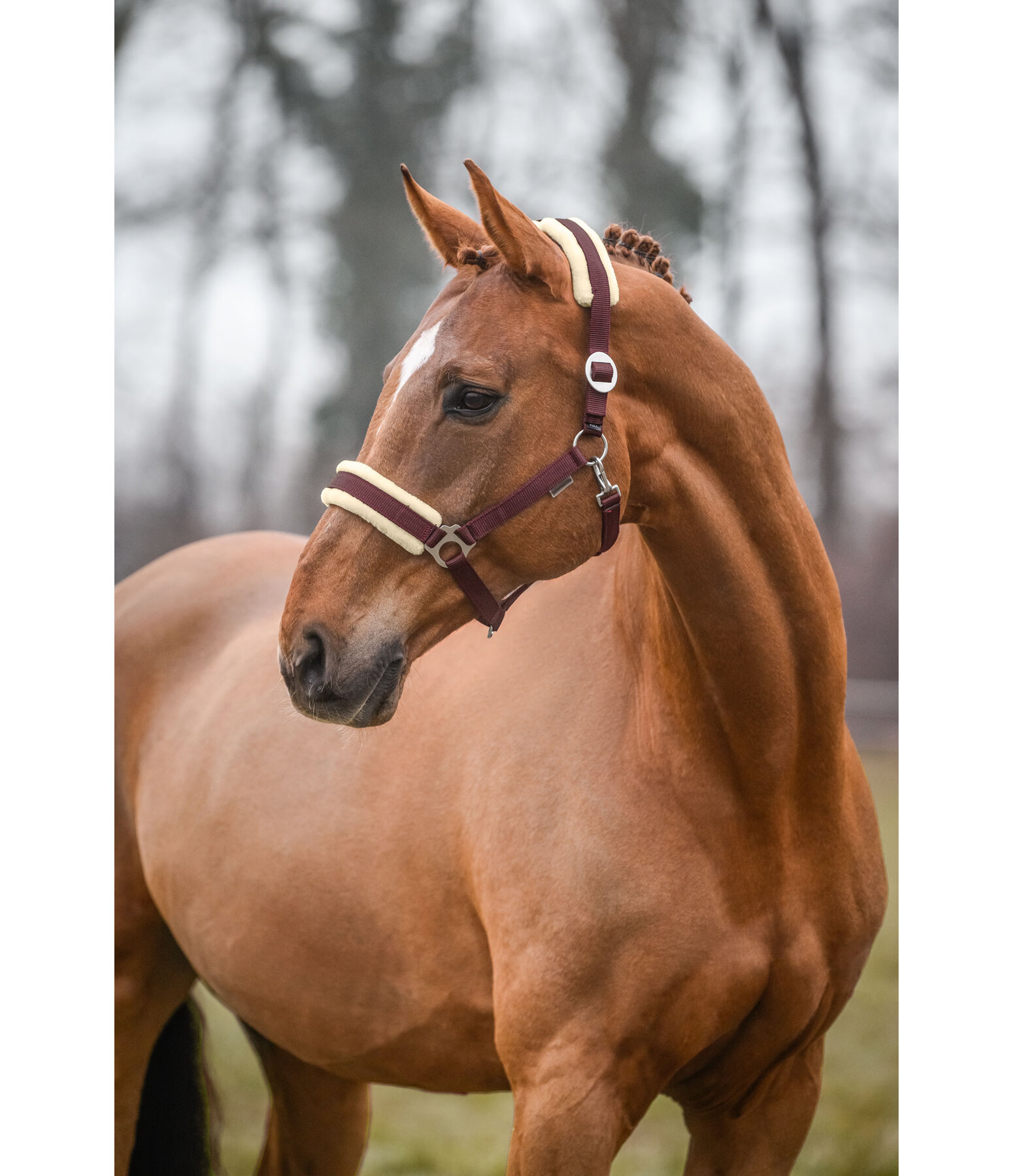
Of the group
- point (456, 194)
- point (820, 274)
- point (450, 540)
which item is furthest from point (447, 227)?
point (820, 274)

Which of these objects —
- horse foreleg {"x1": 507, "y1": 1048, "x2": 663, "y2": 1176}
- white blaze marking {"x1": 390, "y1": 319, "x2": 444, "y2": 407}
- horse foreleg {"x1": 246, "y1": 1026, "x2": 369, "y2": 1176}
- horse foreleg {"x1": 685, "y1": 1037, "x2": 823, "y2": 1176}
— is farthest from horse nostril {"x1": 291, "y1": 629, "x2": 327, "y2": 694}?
horse foreleg {"x1": 246, "y1": 1026, "x2": 369, "y2": 1176}

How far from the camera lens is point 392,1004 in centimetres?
143

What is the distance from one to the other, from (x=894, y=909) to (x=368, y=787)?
1062mm

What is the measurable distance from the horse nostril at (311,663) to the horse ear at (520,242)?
1.36 ft

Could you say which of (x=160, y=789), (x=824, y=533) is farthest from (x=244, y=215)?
(x=824, y=533)

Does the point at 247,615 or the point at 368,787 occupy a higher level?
the point at 247,615

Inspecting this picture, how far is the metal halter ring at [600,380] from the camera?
1083 mm

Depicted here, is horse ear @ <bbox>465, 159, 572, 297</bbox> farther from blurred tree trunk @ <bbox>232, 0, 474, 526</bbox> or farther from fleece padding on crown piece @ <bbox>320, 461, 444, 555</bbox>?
blurred tree trunk @ <bbox>232, 0, 474, 526</bbox>

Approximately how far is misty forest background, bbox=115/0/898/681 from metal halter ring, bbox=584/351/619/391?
0.96 m

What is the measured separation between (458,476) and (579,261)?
0.26m

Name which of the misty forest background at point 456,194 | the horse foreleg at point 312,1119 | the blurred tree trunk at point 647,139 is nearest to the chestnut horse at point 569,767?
the horse foreleg at point 312,1119

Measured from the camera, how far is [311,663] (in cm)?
105
